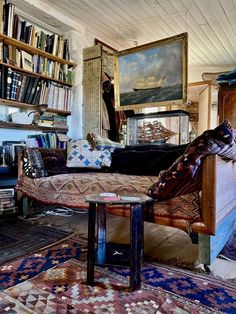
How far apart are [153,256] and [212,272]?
14.9 inches

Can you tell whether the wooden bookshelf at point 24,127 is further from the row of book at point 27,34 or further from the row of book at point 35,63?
the row of book at point 27,34

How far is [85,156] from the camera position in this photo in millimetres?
2637

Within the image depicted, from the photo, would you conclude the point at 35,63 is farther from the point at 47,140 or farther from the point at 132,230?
the point at 132,230

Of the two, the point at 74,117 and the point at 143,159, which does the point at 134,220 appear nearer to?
the point at 143,159

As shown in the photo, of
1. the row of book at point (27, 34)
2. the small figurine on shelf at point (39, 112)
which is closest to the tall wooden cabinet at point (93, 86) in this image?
the row of book at point (27, 34)

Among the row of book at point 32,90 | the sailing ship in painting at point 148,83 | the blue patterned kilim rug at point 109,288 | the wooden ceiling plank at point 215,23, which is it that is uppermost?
the wooden ceiling plank at point 215,23

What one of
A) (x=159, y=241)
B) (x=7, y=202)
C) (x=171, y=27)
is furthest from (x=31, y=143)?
(x=171, y=27)

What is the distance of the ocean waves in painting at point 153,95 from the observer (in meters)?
3.42

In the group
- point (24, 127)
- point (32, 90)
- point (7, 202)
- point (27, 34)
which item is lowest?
point (7, 202)

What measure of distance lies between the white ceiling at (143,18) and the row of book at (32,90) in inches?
34.0

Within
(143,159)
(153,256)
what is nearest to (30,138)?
(143,159)

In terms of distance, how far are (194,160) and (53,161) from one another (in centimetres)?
165

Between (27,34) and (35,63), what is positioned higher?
(27,34)

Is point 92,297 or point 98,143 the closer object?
point 92,297
